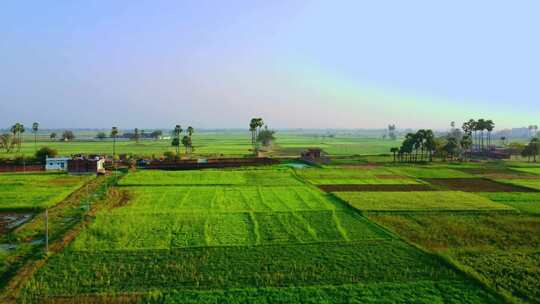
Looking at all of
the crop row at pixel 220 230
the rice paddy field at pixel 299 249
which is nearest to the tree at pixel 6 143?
the rice paddy field at pixel 299 249

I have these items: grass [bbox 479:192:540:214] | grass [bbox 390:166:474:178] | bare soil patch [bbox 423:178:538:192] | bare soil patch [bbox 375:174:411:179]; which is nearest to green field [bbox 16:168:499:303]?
grass [bbox 479:192:540:214]

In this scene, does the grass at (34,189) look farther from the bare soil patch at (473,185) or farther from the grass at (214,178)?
the bare soil patch at (473,185)

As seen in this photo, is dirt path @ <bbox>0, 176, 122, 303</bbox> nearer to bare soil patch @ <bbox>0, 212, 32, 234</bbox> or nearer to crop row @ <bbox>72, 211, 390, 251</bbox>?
bare soil patch @ <bbox>0, 212, 32, 234</bbox>

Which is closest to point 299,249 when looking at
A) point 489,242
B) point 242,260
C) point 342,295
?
point 242,260

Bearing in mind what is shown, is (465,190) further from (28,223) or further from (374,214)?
(28,223)

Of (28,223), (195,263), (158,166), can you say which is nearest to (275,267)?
(195,263)

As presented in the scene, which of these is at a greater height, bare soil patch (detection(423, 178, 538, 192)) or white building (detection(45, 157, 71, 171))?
white building (detection(45, 157, 71, 171))
